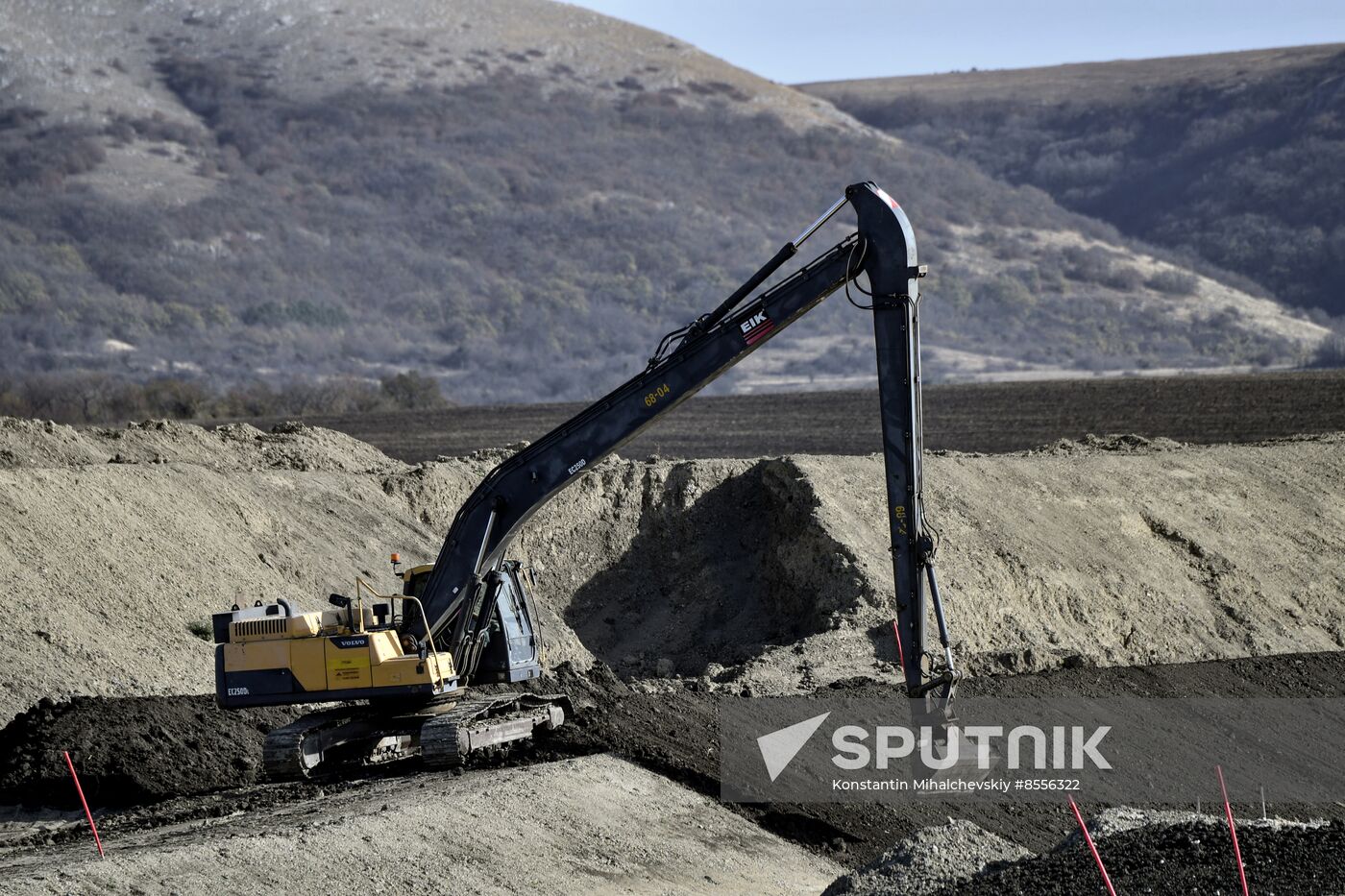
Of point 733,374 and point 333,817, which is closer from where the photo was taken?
point 333,817

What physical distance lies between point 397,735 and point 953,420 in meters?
35.3

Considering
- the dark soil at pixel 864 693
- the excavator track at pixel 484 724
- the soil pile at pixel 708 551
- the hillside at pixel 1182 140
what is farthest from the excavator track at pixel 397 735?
the hillside at pixel 1182 140

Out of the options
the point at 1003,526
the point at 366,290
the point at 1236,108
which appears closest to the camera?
the point at 1003,526

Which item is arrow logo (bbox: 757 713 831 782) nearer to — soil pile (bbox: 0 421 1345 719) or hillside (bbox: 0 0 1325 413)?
soil pile (bbox: 0 421 1345 719)

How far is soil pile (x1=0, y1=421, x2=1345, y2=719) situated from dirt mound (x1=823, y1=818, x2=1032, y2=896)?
7389 millimetres

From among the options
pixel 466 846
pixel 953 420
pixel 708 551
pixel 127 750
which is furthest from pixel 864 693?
pixel 953 420

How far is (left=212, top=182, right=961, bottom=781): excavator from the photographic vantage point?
15.1m

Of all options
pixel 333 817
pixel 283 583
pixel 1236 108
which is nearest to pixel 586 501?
pixel 283 583

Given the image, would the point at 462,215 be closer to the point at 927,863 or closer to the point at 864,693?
the point at 864,693

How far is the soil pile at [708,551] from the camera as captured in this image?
21875 millimetres

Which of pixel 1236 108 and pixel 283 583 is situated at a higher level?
pixel 1236 108

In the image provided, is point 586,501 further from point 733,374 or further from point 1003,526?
point 733,374

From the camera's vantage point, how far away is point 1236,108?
427ft

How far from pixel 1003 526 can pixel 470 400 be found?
59238 mm
